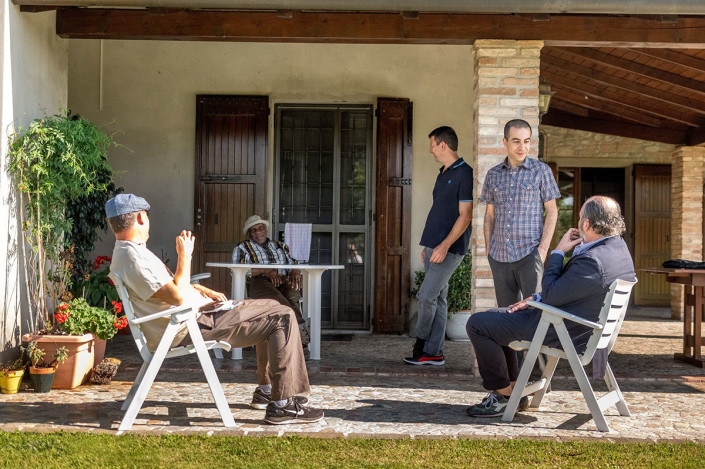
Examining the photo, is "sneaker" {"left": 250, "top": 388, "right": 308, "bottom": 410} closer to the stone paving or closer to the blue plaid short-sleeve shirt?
the stone paving

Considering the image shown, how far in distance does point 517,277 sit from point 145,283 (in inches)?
87.1

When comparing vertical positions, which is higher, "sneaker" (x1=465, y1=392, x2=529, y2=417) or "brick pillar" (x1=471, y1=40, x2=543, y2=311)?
"brick pillar" (x1=471, y1=40, x2=543, y2=311)

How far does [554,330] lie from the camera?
3990mm

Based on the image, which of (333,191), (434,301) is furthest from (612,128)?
(434,301)

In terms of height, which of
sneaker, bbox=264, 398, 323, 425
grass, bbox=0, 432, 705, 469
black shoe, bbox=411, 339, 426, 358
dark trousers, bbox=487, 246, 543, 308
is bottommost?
grass, bbox=0, 432, 705, 469

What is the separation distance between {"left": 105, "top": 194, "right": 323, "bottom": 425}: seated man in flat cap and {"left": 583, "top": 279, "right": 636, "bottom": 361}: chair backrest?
1.44 metres

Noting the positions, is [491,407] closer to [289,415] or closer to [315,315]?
[289,415]

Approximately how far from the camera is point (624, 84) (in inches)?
331

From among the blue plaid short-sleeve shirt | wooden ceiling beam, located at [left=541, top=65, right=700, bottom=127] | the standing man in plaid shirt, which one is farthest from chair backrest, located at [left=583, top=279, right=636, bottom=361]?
wooden ceiling beam, located at [left=541, top=65, right=700, bottom=127]

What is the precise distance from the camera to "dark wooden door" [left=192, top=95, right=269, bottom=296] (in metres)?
7.56

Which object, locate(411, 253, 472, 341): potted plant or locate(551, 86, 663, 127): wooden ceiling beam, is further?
locate(551, 86, 663, 127): wooden ceiling beam

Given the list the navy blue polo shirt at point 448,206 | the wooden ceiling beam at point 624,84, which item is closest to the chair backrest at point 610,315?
the navy blue polo shirt at point 448,206

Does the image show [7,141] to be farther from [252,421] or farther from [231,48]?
[231,48]

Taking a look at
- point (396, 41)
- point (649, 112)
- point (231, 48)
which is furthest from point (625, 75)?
point (231, 48)
